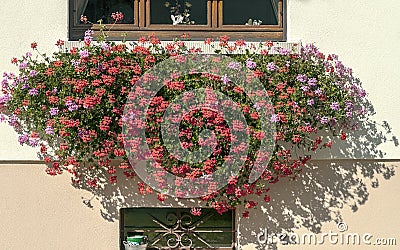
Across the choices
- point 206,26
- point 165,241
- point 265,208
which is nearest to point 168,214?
point 165,241

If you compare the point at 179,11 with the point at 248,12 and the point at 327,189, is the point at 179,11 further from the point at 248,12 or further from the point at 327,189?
the point at 327,189

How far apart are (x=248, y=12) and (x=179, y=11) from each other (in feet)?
2.31

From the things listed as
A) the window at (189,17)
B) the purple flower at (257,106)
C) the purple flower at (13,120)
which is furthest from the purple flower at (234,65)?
the purple flower at (13,120)

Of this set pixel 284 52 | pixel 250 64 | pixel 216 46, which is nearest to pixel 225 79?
pixel 250 64

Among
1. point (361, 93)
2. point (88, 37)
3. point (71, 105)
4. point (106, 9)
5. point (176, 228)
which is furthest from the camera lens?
point (106, 9)

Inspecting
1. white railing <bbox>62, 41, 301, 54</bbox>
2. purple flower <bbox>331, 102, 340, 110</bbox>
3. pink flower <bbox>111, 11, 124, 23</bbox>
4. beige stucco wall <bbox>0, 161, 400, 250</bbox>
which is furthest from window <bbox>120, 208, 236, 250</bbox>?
pink flower <bbox>111, 11, 124, 23</bbox>

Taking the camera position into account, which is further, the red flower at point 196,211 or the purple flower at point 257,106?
the red flower at point 196,211

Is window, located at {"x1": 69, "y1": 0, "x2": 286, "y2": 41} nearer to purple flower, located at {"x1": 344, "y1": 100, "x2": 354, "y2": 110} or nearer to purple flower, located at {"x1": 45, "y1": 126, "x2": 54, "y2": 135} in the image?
purple flower, located at {"x1": 344, "y1": 100, "x2": 354, "y2": 110}

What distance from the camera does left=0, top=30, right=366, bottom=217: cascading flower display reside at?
6.62m

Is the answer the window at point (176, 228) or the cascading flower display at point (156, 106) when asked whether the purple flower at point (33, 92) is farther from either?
the window at point (176, 228)

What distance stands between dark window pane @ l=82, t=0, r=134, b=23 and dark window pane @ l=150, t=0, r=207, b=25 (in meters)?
0.23

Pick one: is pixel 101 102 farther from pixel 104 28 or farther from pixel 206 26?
pixel 206 26

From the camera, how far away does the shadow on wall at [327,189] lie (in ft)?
23.6

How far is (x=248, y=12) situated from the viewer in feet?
24.4
